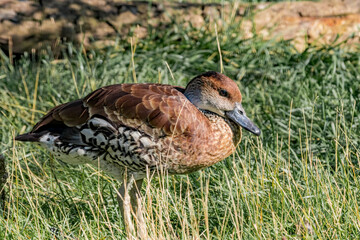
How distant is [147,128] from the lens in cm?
357

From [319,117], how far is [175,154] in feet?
5.38

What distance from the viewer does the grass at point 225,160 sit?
3.35 meters

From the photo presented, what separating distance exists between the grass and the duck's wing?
1.08 ft

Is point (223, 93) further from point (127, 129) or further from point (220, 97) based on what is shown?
point (127, 129)

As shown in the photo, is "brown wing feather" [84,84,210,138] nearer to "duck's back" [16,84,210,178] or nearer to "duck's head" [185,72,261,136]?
"duck's back" [16,84,210,178]

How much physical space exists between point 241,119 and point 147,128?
2.02 ft

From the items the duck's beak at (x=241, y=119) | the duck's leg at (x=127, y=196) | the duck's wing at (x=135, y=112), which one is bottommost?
the duck's leg at (x=127, y=196)

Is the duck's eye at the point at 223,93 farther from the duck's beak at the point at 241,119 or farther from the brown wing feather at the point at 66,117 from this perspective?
the brown wing feather at the point at 66,117

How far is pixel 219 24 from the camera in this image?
6098 millimetres

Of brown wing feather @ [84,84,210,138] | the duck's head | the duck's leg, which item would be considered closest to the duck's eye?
the duck's head

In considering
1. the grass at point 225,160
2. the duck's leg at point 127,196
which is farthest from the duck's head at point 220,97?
the duck's leg at point 127,196

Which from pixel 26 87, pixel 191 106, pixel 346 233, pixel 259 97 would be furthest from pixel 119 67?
pixel 346 233

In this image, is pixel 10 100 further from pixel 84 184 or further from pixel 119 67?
pixel 84 184

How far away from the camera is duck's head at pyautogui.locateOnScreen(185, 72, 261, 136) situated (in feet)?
12.3
